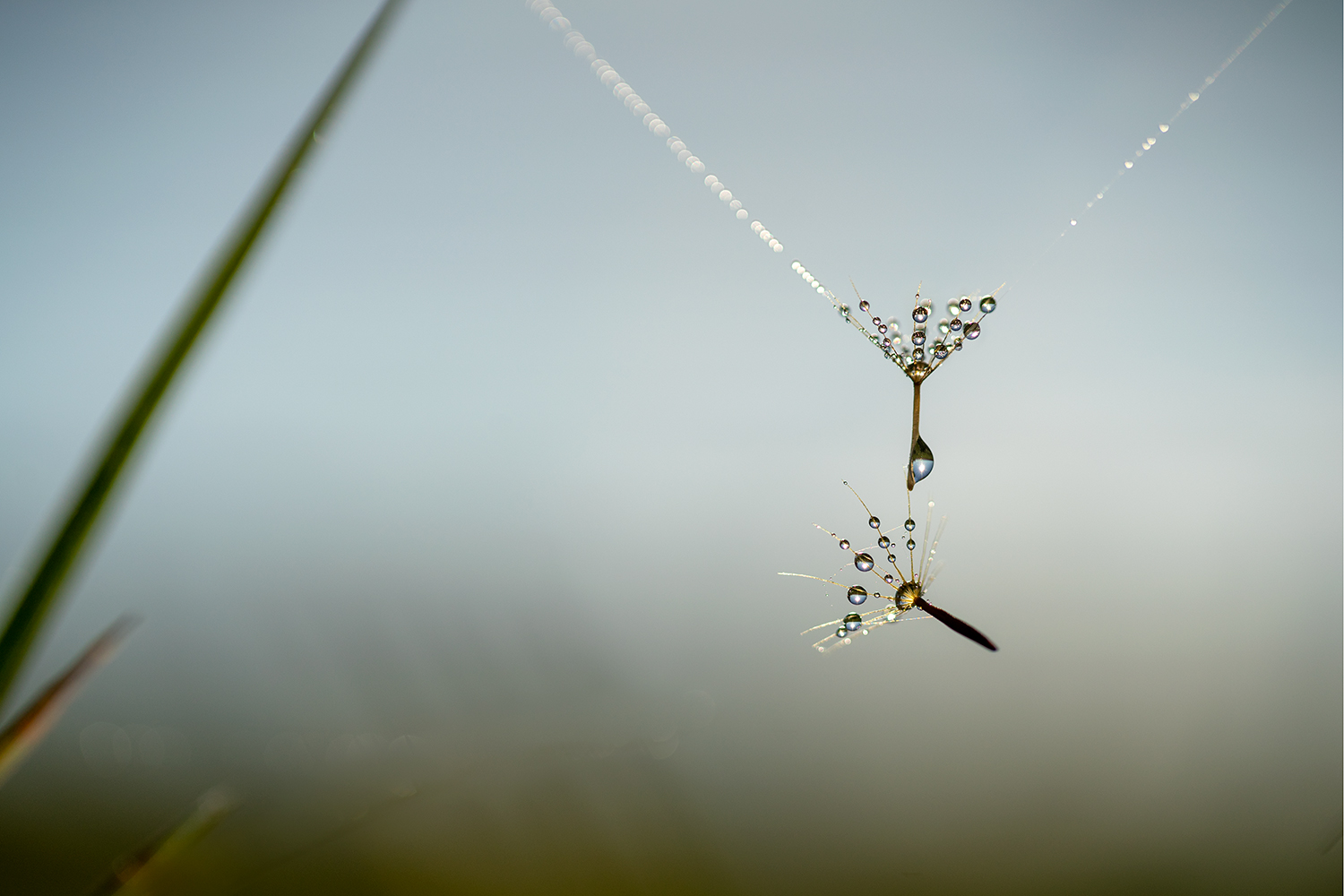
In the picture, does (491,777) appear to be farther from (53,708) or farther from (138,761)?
(53,708)

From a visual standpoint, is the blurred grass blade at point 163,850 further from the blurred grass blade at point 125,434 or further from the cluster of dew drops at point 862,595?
the cluster of dew drops at point 862,595

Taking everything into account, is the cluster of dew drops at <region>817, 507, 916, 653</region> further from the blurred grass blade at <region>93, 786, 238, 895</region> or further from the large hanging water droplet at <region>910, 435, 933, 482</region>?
the blurred grass blade at <region>93, 786, 238, 895</region>

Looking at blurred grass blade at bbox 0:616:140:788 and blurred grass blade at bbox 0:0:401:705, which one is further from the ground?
blurred grass blade at bbox 0:0:401:705

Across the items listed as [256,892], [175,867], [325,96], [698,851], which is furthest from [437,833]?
[325,96]

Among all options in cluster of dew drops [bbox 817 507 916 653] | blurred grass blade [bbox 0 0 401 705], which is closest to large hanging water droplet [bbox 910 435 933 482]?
cluster of dew drops [bbox 817 507 916 653]

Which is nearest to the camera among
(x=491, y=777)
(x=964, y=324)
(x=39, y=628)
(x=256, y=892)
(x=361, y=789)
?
(x=39, y=628)

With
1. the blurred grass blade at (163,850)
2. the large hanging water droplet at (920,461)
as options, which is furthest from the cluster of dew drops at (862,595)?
the blurred grass blade at (163,850)
